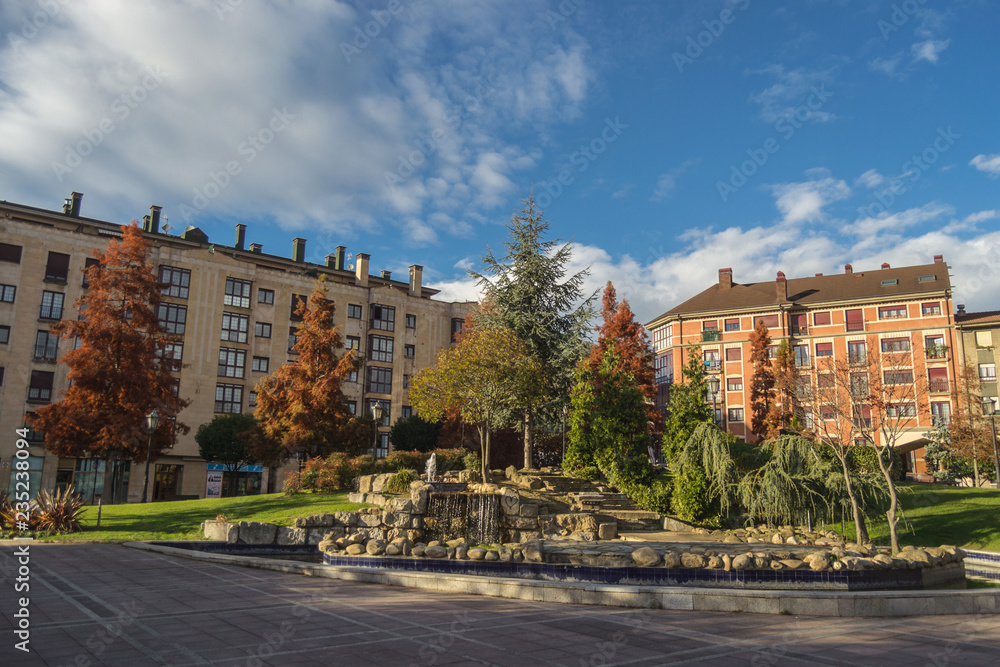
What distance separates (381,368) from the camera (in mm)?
52469

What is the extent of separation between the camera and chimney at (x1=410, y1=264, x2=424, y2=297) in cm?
5625

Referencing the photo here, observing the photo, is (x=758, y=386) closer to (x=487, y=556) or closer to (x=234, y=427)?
(x=234, y=427)

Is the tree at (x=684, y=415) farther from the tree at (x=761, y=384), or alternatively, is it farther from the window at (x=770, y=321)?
the window at (x=770, y=321)

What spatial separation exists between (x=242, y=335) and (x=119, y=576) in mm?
38330

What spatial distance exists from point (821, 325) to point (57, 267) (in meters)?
58.7

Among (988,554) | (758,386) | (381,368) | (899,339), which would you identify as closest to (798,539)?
(988,554)

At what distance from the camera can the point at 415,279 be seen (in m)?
56.4

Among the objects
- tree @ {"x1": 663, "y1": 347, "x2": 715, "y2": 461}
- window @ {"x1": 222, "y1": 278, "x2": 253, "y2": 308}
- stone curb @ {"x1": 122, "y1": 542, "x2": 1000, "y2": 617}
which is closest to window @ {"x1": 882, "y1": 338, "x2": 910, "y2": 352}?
tree @ {"x1": 663, "y1": 347, "x2": 715, "y2": 461}

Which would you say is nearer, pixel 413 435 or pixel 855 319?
pixel 413 435

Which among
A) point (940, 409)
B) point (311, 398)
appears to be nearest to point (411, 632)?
point (311, 398)

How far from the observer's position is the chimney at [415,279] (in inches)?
2215

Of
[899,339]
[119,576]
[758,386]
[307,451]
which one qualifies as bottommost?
[119,576]

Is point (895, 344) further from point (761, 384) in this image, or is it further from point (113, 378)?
point (113, 378)

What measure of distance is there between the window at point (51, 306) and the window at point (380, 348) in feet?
68.2
